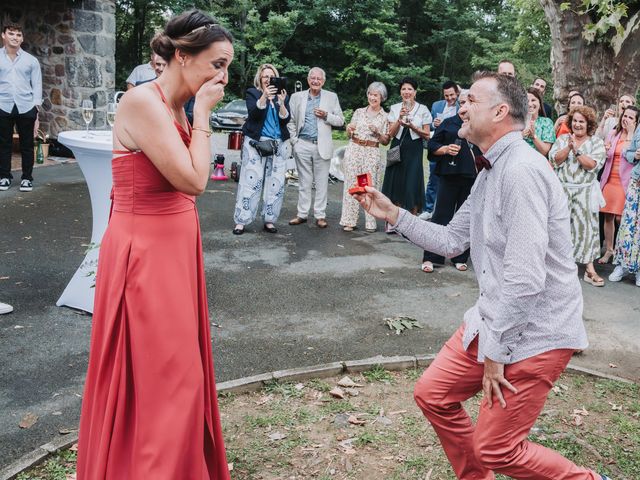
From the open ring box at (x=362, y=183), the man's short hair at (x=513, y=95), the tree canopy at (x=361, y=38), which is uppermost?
the tree canopy at (x=361, y=38)

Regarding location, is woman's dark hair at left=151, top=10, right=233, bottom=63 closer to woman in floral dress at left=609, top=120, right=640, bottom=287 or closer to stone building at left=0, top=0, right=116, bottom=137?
woman in floral dress at left=609, top=120, right=640, bottom=287

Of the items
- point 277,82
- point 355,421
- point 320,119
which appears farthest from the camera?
point 320,119

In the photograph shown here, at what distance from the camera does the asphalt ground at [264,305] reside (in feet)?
14.8

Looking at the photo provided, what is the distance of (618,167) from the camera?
8258 millimetres

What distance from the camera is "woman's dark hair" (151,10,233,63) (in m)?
2.56

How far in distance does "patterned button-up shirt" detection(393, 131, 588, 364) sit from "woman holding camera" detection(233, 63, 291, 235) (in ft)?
20.4

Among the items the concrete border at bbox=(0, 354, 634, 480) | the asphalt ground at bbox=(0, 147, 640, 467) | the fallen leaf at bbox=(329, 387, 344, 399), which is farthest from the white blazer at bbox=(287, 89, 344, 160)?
the fallen leaf at bbox=(329, 387, 344, 399)

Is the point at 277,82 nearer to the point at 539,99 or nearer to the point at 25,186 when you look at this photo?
the point at 539,99

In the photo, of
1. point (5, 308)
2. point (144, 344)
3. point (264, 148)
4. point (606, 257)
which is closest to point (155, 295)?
point (144, 344)

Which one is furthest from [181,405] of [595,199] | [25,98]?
[25,98]

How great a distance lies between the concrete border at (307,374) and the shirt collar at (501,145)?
7.67 ft

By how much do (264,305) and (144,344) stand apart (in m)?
3.58

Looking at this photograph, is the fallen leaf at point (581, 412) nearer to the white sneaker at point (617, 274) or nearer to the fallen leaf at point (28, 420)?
the fallen leaf at point (28, 420)

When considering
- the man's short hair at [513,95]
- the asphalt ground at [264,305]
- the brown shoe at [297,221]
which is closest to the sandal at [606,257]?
the asphalt ground at [264,305]
